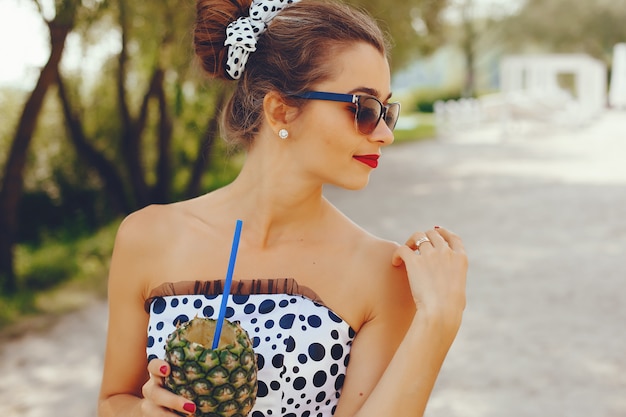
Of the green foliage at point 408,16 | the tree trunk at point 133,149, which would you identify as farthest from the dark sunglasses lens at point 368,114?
the tree trunk at point 133,149

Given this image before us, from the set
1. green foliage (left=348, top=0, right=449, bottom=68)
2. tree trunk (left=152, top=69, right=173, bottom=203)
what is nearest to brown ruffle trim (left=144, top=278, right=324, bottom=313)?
green foliage (left=348, top=0, right=449, bottom=68)

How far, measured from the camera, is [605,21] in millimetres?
39000

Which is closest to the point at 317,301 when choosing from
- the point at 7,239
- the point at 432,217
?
the point at 7,239

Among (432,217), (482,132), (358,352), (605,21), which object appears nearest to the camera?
(358,352)

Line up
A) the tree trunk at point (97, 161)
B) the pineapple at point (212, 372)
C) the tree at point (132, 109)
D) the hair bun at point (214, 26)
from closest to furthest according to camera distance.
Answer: the pineapple at point (212, 372) < the hair bun at point (214, 26) < the tree at point (132, 109) < the tree trunk at point (97, 161)

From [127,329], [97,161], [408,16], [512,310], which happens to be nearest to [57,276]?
[97,161]

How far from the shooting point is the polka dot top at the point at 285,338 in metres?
1.78

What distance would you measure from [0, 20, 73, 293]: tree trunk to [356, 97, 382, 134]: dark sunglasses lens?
5.61 metres

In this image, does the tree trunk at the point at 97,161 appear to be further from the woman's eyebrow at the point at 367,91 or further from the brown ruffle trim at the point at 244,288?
the woman's eyebrow at the point at 367,91

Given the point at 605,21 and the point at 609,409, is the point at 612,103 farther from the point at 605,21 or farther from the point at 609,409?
the point at 609,409

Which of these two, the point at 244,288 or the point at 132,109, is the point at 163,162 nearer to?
the point at 132,109

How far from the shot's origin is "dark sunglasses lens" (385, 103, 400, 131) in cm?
185

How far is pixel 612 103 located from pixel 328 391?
3204 centimetres

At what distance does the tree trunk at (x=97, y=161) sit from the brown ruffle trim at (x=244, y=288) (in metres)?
8.06
